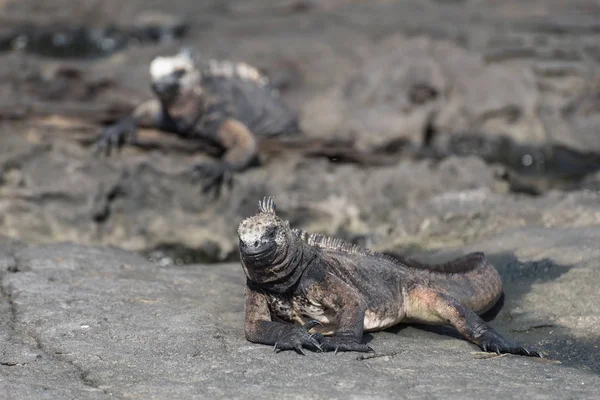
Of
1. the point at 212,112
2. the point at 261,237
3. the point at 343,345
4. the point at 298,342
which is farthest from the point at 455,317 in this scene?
the point at 212,112

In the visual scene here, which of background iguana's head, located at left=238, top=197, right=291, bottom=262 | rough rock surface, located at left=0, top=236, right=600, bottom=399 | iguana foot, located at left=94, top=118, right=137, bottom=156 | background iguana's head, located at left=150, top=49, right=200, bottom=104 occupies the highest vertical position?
background iguana's head, located at left=238, top=197, right=291, bottom=262

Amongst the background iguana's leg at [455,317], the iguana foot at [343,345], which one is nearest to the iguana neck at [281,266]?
the iguana foot at [343,345]

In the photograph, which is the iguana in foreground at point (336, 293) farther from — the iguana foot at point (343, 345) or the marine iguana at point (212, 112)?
the marine iguana at point (212, 112)

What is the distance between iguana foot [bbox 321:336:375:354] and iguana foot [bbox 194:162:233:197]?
15.1ft

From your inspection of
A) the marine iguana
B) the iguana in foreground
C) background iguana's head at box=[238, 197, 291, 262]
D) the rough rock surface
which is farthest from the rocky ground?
background iguana's head at box=[238, 197, 291, 262]

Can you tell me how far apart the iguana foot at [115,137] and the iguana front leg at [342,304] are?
16.2 ft

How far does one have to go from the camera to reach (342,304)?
4.56m

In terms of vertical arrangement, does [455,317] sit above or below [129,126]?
above

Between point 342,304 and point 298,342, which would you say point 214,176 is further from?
point 298,342

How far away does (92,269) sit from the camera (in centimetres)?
568

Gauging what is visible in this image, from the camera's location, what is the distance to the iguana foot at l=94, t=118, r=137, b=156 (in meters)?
9.05

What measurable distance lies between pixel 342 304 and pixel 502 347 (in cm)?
79

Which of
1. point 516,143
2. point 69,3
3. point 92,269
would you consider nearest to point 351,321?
point 92,269

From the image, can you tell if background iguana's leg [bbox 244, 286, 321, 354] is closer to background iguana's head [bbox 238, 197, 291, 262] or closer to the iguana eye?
background iguana's head [bbox 238, 197, 291, 262]
